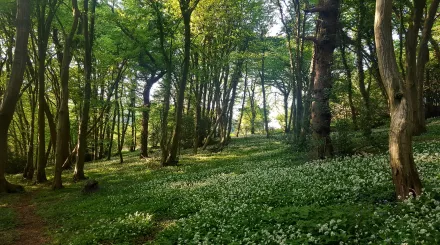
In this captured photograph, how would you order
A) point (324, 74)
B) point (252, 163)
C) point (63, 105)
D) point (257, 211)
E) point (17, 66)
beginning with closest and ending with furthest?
point (257, 211), point (17, 66), point (324, 74), point (63, 105), point (252, 163)

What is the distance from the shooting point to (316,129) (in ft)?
55.4

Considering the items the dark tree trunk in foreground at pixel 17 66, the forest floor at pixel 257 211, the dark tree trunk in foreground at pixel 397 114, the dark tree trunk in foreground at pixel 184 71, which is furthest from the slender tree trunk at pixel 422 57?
the dark tree trunk in foreground at pixel 17 66

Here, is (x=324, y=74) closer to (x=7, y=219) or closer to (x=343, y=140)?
(x=343, y=140)

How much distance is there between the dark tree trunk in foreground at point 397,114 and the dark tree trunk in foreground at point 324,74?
878cm

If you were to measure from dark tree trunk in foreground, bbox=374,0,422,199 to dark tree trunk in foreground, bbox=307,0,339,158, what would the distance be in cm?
878

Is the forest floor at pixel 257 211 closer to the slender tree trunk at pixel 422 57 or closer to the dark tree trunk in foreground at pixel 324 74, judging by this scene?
the dark tree trunk in foreground at pixel 324 74

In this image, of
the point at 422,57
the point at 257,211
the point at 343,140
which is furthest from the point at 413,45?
the point at 257,211

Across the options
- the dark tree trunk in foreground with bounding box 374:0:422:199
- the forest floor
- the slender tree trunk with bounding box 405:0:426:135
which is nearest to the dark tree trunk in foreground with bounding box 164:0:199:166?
the forest floor

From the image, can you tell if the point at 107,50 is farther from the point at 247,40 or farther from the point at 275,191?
the point at 275,191

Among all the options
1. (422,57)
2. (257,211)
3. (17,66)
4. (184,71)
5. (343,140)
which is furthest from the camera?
(184,71)

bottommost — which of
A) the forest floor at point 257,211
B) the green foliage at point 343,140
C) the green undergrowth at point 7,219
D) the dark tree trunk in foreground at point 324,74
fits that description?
the green undergrowth at point 7,219

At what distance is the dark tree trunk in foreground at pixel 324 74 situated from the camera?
16609 mm

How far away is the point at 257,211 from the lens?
30.8ft

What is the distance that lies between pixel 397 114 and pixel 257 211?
452cm
